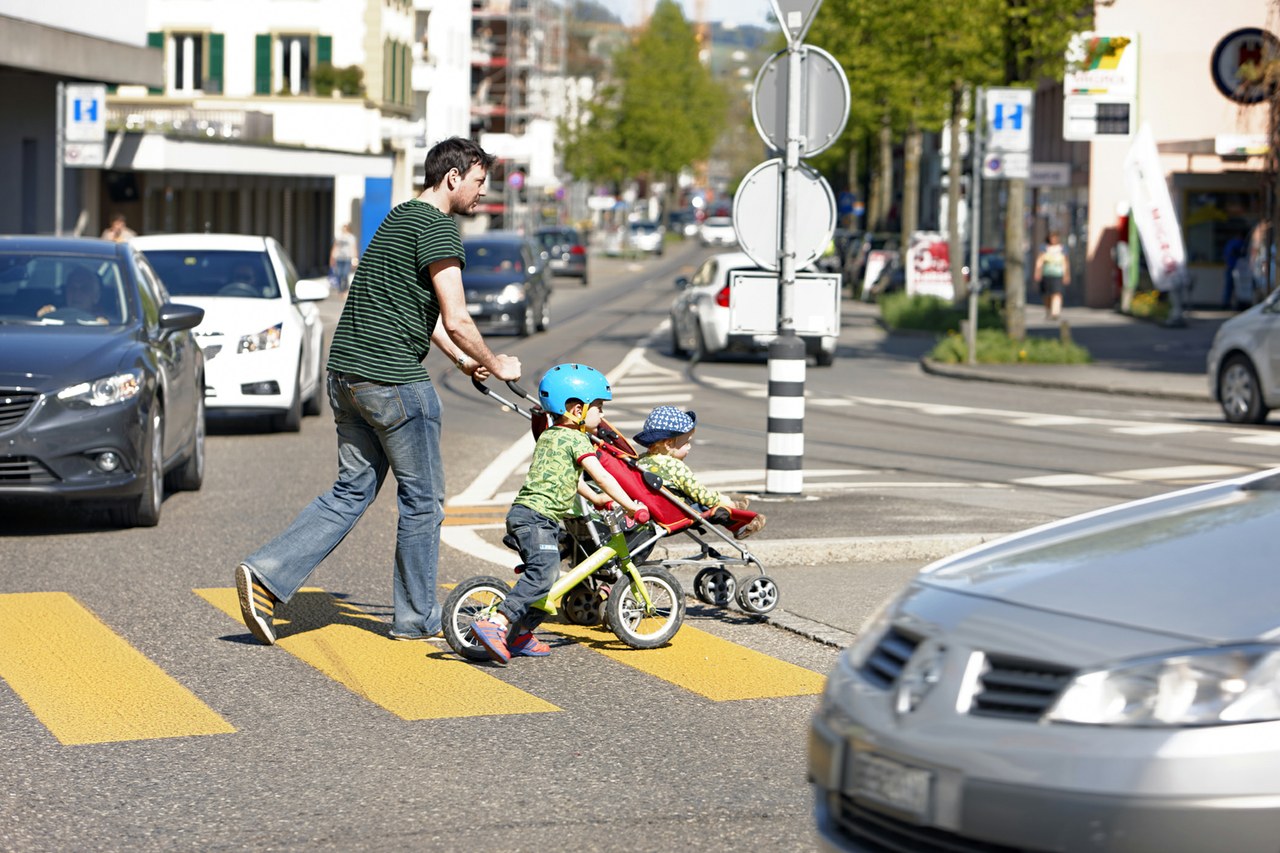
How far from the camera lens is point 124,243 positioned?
1298 cm

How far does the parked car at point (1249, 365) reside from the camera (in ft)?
66.7

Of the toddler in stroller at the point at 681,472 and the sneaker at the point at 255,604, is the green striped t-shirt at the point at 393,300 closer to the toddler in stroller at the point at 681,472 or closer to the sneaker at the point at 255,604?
the sneaker at the point at 255,604

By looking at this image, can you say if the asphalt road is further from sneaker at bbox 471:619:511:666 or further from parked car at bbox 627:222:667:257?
parked car at bbox 627:222:667:257

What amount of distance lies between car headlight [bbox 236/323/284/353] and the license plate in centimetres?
1343

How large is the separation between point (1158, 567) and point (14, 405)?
25.9 feet

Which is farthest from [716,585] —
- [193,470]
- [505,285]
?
[505,285]

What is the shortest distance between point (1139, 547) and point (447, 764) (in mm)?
2506

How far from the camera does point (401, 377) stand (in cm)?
790

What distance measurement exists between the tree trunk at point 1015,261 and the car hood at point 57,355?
19.7m

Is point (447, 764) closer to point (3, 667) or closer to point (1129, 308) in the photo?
point (3, 667)

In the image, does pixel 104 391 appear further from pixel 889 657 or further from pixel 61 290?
pixel 889 657

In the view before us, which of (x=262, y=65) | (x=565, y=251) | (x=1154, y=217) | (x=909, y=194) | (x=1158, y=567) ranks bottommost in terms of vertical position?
(x=1158, y=567)

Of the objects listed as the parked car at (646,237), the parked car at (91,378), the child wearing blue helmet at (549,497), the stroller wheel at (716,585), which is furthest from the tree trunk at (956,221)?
the parked car at (646,237)

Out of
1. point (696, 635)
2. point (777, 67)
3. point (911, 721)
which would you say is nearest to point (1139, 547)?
point (911, 721)
